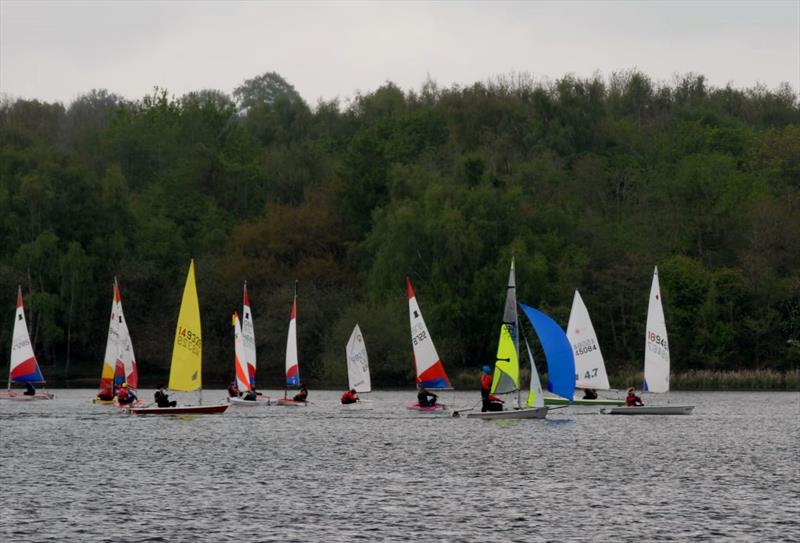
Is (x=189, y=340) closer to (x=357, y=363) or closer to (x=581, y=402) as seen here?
(x=357, y=363)

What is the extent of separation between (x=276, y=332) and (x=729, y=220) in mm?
32816

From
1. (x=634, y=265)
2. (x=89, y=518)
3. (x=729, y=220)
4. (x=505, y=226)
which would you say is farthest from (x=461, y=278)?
(x=89, y=518)

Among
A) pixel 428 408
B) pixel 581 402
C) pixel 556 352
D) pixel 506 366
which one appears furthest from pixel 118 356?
pixel 556 352

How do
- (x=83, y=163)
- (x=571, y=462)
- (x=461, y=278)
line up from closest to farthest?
(x=571, y=462)
(x=461, y=278)
(x=83, y=163)

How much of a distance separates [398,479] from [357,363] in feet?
96.1

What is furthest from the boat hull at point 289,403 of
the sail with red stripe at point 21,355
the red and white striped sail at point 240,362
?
the sail with red stripe at point 21,355

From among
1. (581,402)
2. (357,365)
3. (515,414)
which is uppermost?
(357,365)

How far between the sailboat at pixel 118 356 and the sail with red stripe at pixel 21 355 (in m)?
6.19

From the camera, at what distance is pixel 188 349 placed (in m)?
57.2

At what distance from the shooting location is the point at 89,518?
31609 mm

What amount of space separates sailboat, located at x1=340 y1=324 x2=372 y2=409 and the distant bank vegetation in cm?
2812

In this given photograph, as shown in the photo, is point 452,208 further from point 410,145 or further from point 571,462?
point 571,462

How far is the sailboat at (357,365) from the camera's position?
67.9 m

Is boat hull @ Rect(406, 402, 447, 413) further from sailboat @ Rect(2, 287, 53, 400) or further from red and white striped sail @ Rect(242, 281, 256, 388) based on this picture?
sailboat @ Rect(2, 287, 53, 400)
